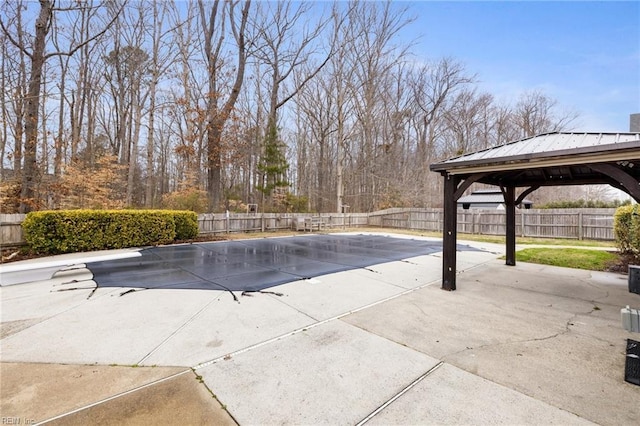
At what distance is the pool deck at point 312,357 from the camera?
182cm

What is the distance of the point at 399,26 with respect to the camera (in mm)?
18922

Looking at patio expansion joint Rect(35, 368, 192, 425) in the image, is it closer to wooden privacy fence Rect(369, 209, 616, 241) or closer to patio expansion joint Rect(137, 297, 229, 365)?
patio expansion joint Rect(137, 297, 229, 365)

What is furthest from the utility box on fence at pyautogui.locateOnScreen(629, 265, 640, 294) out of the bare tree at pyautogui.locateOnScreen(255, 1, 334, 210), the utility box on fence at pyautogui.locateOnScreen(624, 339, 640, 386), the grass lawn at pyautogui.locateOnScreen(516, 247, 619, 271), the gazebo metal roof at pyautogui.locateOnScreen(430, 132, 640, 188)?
the bare tree at pyautogui.locateOnScreen(255, 1, 334, 210)

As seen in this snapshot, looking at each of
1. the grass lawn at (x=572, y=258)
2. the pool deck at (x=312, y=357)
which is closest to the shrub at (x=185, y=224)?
the pool deck at (x=312, y=357)

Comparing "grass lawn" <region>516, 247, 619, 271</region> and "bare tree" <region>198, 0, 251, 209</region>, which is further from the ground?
"bare tree" <region>198, 0, 251, 209</region>

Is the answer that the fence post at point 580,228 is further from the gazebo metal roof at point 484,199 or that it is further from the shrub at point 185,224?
the shrub at point 185,224

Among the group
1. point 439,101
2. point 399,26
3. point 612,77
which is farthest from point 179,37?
point 612,77

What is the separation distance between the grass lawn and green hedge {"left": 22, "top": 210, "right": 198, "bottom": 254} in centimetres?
1060

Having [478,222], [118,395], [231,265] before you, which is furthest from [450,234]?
[478,222]

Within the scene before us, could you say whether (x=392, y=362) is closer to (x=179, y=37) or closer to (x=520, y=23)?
(x=520, y=23)

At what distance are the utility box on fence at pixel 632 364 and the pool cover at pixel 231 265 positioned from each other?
4.04 metres

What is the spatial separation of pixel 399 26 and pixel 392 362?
2212cm

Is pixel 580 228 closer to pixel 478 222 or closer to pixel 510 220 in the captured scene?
pixel 478 222

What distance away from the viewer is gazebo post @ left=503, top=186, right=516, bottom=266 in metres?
6.34
